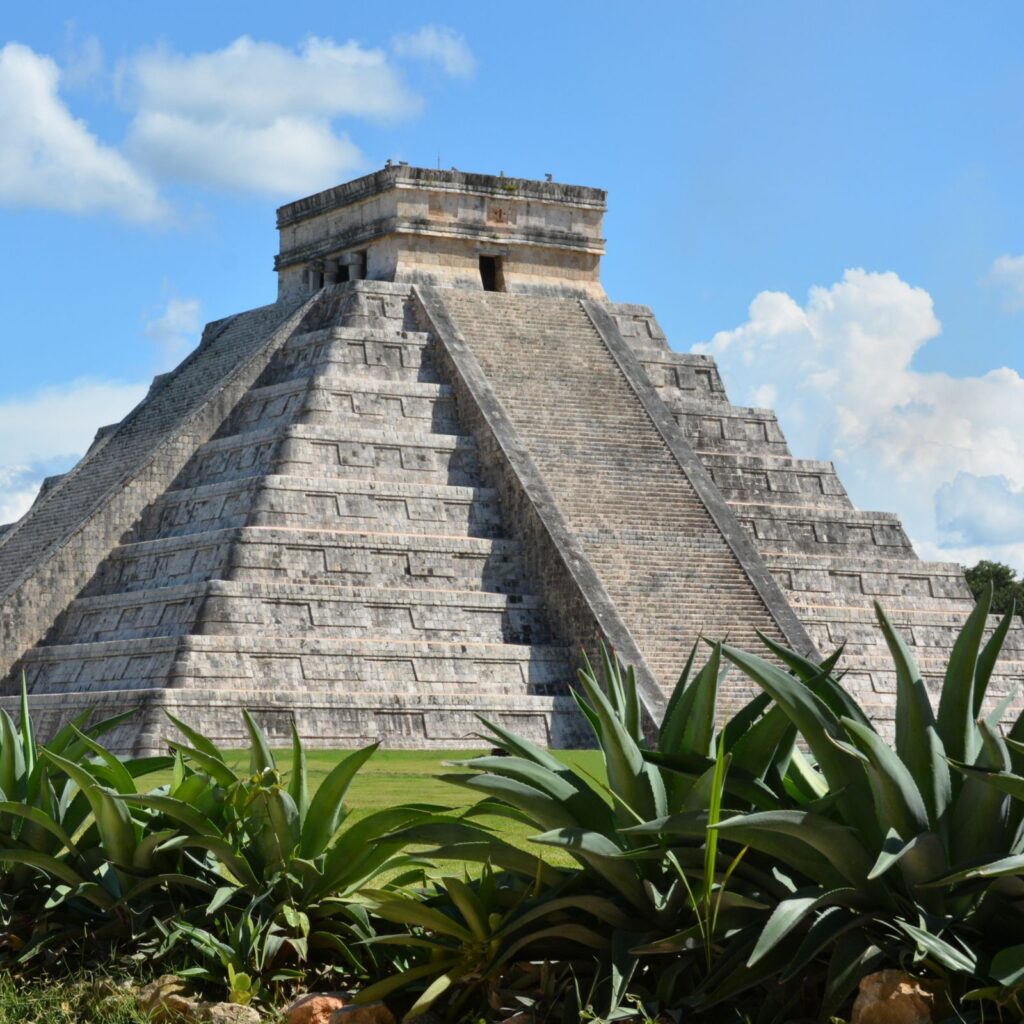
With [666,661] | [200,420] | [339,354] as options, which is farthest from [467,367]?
[666,661]

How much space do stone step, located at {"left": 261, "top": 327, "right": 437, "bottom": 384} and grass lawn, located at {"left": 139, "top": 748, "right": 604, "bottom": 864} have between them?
20.8ft

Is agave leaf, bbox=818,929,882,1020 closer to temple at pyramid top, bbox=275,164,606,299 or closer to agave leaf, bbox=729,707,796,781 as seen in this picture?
agave leaf, bbox=729,707,796,781

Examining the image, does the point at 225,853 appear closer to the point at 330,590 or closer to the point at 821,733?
the point at 821,733

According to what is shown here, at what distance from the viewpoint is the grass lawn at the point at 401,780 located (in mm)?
10695

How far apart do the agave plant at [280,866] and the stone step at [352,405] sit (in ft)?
51.8

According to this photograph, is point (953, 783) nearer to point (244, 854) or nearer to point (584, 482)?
point (244, 854)

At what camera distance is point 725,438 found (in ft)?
80.8

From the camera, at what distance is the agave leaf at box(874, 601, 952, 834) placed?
Answer: 4.70 m

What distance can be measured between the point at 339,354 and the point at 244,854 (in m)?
17.2

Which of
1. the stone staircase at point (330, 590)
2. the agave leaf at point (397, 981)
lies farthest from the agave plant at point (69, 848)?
the stone staircase at point (330, 590)

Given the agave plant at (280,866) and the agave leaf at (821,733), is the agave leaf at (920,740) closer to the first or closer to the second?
the agave leaf at (821,733)

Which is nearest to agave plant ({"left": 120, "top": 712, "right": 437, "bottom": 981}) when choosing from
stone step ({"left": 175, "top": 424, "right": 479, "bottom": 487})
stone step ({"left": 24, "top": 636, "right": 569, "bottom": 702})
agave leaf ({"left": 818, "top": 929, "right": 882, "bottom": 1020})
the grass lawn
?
agave leaf ({"left": 818, "top": 929, "right": 882, "bottom": 1020})

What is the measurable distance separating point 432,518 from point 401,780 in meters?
7.19

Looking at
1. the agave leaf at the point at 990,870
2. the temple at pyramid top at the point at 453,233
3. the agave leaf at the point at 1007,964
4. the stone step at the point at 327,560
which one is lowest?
the agave leaf at the point at 1007,964
